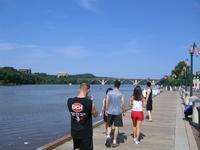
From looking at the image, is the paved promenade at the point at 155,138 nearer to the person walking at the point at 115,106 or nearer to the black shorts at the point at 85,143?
the person walking at the point at 115,106

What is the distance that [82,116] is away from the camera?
7031 millimetres

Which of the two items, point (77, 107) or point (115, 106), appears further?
point (115, 106)

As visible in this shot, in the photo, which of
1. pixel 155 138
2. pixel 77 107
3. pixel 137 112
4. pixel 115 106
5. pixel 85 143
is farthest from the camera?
pixel 155 138

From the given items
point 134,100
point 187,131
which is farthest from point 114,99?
point 187,131

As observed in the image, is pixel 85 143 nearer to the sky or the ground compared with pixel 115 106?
nearer to the ground

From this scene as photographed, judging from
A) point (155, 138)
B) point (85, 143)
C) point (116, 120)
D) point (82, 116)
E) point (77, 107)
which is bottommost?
point (155, 138)

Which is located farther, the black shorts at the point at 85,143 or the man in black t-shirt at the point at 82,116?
the black shorts at the point at 85,143

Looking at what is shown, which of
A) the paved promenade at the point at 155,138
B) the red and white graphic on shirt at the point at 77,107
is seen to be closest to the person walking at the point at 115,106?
the paved promenade at the point at 155,138

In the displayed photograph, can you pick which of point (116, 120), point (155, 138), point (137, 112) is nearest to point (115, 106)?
point (116, 120)

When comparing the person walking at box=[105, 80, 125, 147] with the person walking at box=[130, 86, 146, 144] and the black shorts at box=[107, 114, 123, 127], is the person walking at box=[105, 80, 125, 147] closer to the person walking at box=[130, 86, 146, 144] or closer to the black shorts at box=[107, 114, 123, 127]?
the black shorts at box=[107, 114, 123, 127]

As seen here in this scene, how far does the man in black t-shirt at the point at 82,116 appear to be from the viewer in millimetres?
7000

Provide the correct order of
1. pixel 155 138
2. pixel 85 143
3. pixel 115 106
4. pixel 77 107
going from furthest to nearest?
pixel 155 138
pixel 115 106
pixel 85 143
pixel 77 107

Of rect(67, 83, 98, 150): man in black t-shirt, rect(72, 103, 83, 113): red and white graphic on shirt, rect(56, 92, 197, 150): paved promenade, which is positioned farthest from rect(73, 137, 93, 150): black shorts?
rect(56, 92, 197, 150): paved promenade

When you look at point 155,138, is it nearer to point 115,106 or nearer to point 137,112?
point 137,112
